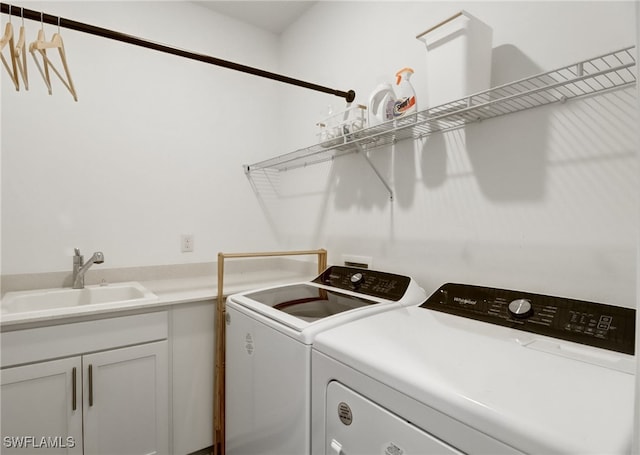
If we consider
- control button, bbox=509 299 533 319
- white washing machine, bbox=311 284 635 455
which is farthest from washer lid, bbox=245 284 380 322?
control button, bbox=509 299 533 319

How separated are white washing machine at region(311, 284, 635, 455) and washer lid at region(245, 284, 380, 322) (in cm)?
22

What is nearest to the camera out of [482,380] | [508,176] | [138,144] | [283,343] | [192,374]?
[482,380]

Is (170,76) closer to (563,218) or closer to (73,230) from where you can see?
(73,230)

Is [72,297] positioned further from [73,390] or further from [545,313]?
[545,313]

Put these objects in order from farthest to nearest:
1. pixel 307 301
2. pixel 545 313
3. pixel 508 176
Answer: pixel 307 301
pixel 508 176
pixel 545 313

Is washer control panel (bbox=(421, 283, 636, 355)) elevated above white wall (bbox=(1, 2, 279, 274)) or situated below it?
below

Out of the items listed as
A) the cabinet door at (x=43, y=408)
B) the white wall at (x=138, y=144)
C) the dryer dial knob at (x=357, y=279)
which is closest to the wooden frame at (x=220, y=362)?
the dryer dial knob at (x=357, y=279)

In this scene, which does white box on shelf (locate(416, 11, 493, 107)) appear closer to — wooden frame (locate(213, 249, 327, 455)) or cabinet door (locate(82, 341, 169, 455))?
wooden frame (locate(213, 249, 327, 455))

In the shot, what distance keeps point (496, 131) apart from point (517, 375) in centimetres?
98

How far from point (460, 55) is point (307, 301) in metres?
1.19

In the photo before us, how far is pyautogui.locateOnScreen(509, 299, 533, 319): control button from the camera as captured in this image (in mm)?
1081

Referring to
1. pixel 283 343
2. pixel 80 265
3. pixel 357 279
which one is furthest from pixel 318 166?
pixel 80 265

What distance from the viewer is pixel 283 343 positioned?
120cm

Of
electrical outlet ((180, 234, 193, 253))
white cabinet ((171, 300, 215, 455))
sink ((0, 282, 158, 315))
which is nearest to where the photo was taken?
sink ((0, 282, 158, 315))
